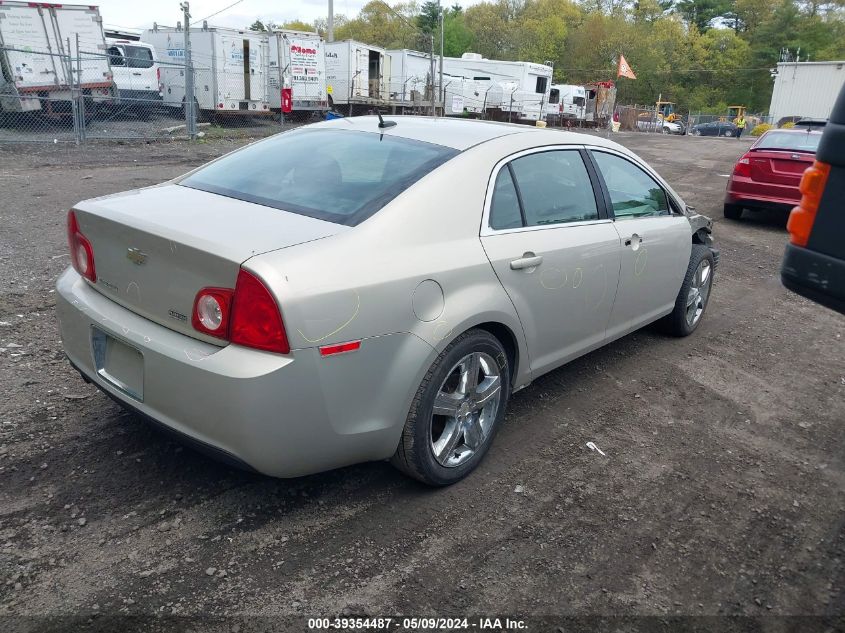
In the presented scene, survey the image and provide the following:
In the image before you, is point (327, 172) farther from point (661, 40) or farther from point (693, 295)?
point (661, 40)

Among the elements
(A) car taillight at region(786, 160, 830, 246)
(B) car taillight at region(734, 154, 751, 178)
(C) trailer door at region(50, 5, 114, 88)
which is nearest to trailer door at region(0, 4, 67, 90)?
(C) trailer door at region(50, 5, 114, 88)

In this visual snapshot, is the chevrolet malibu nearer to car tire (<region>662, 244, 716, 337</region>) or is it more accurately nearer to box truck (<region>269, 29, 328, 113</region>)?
car tire (<region>662, 244, 716, 337</region>)

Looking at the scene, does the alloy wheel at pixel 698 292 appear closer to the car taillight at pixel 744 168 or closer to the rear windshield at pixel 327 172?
the rear windshield at pixel 327 172

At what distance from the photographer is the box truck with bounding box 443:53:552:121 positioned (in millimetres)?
35219

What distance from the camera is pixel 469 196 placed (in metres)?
3.29

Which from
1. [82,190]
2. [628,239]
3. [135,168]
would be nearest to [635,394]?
[628,239]

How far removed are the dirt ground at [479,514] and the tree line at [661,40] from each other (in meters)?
77.1

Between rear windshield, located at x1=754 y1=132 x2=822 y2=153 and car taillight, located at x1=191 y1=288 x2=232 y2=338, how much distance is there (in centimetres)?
982

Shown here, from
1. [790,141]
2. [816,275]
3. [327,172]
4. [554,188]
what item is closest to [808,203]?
[816,275]

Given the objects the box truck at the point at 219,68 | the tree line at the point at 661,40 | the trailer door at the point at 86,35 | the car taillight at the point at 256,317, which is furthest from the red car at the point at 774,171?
the tree line at the point at 661,40

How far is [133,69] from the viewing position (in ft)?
69.6

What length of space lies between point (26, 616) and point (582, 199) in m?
3.30

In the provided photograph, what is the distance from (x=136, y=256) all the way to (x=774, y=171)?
976 centimetres

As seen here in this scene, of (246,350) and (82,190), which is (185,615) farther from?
(82,190)
